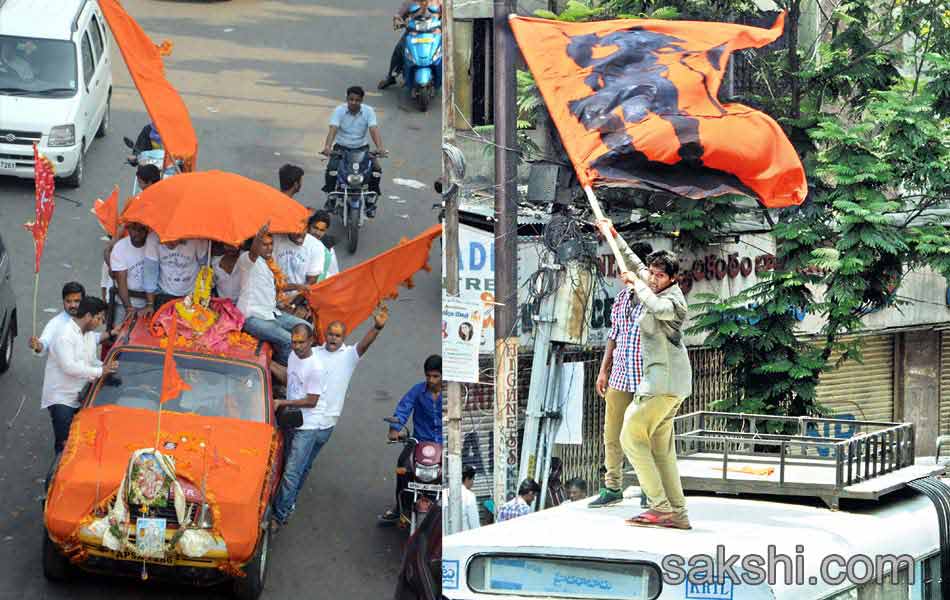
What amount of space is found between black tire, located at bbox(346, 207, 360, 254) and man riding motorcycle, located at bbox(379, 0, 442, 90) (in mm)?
3952

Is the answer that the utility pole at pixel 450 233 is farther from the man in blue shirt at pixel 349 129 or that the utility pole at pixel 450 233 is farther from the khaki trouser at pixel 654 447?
the man in blue shirt at pixel 349 129

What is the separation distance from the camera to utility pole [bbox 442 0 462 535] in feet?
35.4

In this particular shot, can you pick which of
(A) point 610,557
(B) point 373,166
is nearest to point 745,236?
(B) point 373,166

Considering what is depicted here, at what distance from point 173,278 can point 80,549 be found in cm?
279

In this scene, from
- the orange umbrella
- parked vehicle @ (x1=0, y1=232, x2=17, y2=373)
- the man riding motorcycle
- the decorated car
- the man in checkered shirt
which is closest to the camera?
the man in checkered shirt

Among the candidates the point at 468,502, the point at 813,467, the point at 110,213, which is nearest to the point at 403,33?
the point at 110,213

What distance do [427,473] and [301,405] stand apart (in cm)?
110

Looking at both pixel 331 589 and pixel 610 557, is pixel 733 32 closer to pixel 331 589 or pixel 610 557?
pixel 331 589

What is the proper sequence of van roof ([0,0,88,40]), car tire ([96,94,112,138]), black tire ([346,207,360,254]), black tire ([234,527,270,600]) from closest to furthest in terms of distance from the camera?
black tire ([234,527,270,600])
black tire ([346,207,360,254])
van roof ([0,0,88,40])
car tire ([96,94,112,138])

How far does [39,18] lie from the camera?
19406mm

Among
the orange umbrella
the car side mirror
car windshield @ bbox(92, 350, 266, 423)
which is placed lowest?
the car side mirror

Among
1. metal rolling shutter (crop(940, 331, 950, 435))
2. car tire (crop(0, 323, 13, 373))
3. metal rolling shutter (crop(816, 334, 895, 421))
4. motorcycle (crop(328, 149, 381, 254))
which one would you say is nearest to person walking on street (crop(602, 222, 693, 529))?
car tire (crop(0, 323, 13, 373))

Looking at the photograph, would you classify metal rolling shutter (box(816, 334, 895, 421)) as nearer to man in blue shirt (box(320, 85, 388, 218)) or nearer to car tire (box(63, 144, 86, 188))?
man in blue shirt (box(320, 85, 388, 218))

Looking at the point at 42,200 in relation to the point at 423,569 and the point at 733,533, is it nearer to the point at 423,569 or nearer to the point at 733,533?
the point at 423,569
